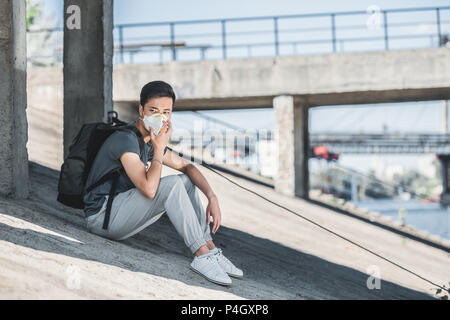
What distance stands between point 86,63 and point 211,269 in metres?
3.51

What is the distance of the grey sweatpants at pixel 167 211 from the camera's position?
4023 mm

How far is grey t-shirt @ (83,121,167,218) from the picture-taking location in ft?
13.4

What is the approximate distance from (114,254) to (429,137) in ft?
146

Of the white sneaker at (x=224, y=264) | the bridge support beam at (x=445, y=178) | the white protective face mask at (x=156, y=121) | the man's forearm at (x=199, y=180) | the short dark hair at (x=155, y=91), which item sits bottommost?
the bridge support beam at (x=445, y=178)

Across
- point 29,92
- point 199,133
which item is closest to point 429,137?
point 199,133

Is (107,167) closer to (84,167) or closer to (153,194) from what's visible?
(84,167)

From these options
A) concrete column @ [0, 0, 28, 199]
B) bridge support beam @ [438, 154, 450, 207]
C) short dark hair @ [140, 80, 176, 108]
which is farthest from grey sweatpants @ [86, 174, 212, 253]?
bridge support beam @ [438, 154, 450, 207]

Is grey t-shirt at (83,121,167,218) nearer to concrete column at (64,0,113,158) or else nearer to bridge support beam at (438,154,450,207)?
concrete column at (64,0,113,158)

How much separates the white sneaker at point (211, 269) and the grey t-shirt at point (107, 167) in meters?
0.79

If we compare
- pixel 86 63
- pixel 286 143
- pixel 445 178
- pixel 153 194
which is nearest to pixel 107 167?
pixel 153 194

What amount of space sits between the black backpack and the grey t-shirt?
0.03 metres

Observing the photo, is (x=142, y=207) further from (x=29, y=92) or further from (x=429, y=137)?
(x=429, y=137)

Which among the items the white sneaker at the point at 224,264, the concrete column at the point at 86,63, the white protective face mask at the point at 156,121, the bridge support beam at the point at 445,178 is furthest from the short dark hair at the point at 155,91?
the bridge support beam at the point at 445,178

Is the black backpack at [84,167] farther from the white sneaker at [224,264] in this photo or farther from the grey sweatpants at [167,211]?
the white sneaker at [224,264]
